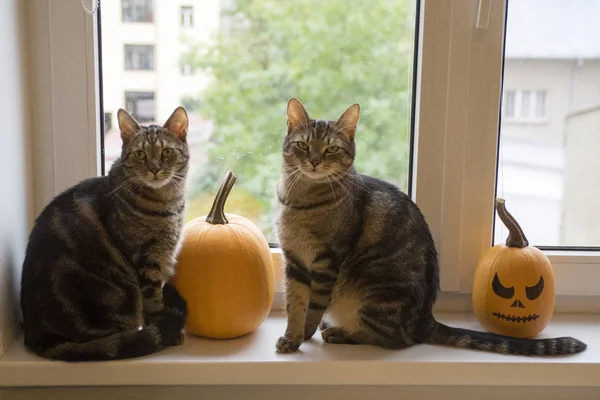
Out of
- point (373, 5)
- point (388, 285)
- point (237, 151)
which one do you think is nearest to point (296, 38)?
point (373, 5)

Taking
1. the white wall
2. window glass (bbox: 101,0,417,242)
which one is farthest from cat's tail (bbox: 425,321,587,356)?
the white wall

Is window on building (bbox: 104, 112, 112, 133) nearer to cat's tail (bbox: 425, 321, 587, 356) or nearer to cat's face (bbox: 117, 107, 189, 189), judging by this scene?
cat's face (bbox: 117, 107, 189, 189)

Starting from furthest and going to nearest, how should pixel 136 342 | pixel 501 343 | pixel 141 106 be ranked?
pixel 141 106 → pixel 501 343 → pixel 136 342

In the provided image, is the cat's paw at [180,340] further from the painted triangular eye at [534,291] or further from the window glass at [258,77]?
the painted triangular eye at [534,291]

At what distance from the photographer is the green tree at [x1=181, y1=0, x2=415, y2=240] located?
5.32ft

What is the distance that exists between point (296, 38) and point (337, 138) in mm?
378

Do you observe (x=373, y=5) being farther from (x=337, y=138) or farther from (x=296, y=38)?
(x=337, y=138)

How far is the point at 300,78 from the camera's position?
1.66 m

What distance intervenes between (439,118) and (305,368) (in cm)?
76

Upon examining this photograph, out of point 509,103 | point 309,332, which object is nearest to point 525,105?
point 509,103

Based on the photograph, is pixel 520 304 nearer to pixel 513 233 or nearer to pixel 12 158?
pixel 513 233

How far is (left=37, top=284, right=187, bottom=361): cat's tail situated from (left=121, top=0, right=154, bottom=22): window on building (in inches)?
29.6

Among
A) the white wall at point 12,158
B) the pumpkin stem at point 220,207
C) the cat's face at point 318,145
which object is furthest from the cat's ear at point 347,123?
the white wall at point 12,158

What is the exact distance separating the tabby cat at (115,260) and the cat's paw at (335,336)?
1.21 ft
